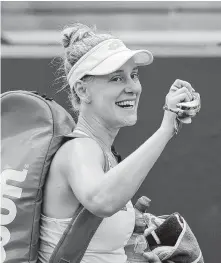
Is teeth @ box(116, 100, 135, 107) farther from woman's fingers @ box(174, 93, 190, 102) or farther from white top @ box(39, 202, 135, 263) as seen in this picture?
white top @ box(39, 202, 135, 263)

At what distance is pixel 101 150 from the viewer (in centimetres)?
175

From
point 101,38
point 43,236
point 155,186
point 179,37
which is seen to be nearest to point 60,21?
point 179,37

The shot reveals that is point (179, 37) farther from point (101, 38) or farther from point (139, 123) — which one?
point (101, 38)

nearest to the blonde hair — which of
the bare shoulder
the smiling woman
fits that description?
the smiling woman

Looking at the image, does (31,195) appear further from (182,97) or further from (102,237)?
(182,97)

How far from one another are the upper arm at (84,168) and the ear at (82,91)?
0.57 ft

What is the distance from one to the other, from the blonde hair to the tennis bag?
0.16m

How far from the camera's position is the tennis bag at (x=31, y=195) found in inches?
68.6

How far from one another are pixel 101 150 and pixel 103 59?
292 millimetres

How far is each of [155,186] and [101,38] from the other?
4.40 ft

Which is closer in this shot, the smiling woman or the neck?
the smiling woman

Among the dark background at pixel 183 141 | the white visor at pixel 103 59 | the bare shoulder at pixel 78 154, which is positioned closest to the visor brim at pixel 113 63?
the white visor at pixel 103 59

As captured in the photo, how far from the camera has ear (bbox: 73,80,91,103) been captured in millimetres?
1890

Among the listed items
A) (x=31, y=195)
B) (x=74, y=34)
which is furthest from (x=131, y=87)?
(x=31, y=195)
